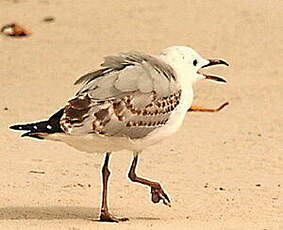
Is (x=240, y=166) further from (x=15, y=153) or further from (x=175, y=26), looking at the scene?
(x=175, y=26)

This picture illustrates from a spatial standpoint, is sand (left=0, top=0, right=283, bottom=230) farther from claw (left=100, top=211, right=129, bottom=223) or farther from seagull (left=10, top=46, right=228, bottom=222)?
seagull (left=10, top=46, right=228, bottom=222)

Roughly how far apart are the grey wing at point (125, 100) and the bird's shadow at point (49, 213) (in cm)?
68

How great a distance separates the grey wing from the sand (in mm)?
601

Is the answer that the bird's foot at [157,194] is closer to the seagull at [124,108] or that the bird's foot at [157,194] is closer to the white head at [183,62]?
the seagull at [124,108]

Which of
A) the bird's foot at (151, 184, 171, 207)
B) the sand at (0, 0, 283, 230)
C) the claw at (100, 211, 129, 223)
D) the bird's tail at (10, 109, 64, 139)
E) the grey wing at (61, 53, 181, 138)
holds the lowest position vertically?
the sand at (0, 0, 283, 230)

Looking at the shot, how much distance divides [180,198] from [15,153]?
1.68 meters

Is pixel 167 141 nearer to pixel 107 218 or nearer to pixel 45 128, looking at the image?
pixel 107 218

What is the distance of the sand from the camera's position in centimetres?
607

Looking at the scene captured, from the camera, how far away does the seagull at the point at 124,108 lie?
538cm

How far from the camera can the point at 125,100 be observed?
5.48 m

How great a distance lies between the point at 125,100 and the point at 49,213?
0.93 metres

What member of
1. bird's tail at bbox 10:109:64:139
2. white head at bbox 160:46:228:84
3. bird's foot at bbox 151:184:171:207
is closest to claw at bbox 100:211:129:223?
bird's foot at bbox 151:184:171:207

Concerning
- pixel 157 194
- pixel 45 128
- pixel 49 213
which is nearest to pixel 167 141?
pixel 157 194

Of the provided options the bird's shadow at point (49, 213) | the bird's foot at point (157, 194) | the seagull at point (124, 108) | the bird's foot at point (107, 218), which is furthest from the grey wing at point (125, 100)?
the bird's shadow at point (49, 213)
